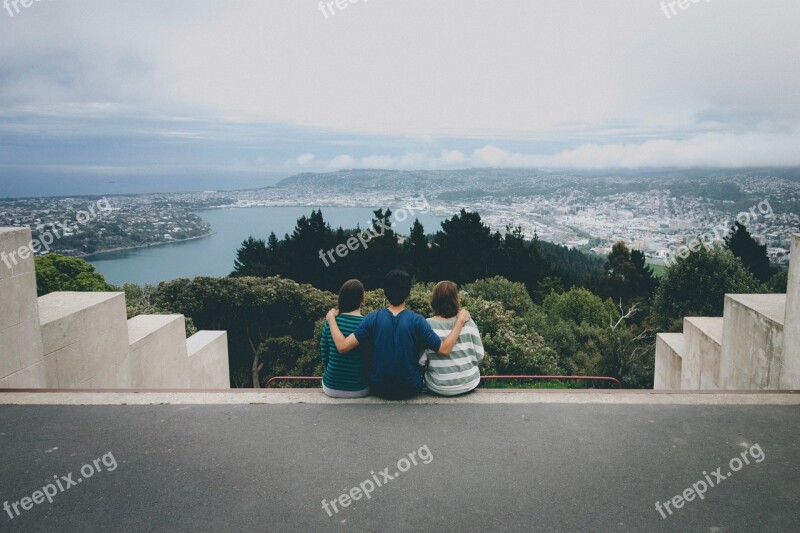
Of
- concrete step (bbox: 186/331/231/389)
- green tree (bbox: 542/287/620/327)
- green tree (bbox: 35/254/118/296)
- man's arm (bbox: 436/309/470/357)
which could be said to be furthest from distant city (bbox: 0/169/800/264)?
man's arm (bbox: 436/309/470/357)

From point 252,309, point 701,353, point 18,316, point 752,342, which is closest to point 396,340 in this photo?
point 18,316

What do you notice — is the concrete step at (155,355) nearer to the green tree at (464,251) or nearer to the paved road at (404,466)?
the paved road at (404,466)

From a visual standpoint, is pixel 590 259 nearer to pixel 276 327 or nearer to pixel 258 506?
pixel 276 327

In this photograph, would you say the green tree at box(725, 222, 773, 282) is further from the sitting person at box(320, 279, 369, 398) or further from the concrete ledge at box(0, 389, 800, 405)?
the sitting person at box(320, 279, 369, 398)

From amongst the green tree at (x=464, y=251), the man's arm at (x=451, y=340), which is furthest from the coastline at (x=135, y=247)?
the man's arm at (x=451, y=340)

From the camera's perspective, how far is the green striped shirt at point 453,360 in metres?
4.83

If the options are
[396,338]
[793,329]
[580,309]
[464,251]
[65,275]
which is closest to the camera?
[396,338]

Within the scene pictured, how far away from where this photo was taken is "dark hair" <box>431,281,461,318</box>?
15.9ft

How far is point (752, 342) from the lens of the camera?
6496mm

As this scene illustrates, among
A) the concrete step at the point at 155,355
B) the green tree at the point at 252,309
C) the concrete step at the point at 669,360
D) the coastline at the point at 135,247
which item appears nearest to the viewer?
the concrete step at the point at 155,355

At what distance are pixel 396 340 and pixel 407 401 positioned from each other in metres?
0.56

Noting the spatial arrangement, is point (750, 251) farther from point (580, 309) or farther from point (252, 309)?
point (252, 309)

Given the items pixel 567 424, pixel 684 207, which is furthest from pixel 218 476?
pixel 684 207

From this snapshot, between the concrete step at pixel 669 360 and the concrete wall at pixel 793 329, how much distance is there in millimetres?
3991
